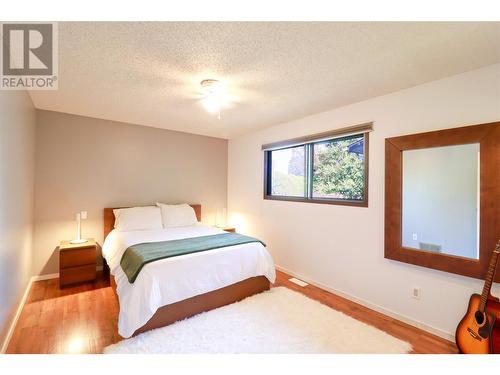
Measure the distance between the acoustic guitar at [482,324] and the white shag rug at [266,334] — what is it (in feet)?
1.26

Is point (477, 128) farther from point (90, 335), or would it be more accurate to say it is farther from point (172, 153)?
point (172, 153)

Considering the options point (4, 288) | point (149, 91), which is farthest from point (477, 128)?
point (4, 288)

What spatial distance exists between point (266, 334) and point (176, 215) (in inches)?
92.2

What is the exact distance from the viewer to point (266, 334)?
6.47 ft

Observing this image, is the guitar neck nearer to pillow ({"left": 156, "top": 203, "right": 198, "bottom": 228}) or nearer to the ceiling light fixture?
the ceiling light fixture

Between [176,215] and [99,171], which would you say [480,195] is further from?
[99,171]

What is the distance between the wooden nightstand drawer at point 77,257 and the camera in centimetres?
283

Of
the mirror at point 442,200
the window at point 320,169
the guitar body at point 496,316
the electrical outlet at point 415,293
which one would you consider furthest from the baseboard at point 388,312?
the window at point 320,169

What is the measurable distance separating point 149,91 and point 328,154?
225 cm

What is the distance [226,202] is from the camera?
15.6ft

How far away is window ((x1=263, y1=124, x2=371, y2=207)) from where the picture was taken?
2705 mm

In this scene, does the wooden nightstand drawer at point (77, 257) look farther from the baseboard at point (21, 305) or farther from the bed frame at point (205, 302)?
the bed frame at point (205, 302)

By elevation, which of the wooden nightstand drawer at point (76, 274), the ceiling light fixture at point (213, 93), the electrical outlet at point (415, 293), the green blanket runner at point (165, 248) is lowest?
the wooden nightstand drawer at point (76, 274)

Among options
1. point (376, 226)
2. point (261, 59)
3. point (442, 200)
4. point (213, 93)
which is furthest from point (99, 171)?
point (442, 200)
